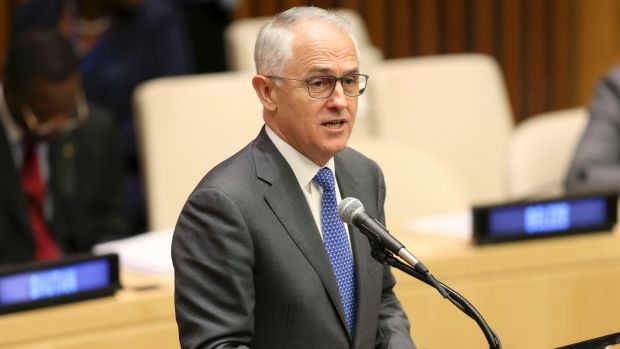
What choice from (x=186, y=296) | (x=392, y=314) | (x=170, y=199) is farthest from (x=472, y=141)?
(x=186, y=296)

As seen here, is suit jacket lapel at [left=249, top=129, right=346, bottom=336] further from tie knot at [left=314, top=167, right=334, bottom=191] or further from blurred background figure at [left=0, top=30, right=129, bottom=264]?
blurred background figure at [left=0, top=30, right=129, bottom=264]

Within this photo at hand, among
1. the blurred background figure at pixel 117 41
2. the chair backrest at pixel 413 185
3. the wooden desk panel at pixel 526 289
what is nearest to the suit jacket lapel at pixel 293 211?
the wooden desk panel at pixel 526 289

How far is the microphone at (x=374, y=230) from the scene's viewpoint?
1527 millimetres

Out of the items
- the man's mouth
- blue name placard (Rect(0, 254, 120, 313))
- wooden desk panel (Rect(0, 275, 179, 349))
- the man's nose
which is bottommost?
wooden desk panel (Rect(0, 275, 179, 349))

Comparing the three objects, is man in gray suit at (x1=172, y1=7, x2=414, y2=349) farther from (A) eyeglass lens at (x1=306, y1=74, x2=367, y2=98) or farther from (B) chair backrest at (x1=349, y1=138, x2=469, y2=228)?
(B) chair backrest at (x1=349, y1=138, x2=469, y2=228)

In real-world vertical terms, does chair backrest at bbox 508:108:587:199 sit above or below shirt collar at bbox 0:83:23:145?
below

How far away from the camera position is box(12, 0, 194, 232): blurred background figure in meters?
3.93

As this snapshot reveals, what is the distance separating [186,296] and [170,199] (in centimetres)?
158

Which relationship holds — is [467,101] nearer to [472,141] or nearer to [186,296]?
[472,141]

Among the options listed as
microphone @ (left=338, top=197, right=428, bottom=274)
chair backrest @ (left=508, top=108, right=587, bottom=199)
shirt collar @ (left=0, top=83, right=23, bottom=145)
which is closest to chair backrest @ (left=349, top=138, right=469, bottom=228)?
chair backrest @ (left=508, top=108, right=587, bottom=199)

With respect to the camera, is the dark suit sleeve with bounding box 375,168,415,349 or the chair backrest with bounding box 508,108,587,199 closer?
the dark suit sleeve with bounding box 375,168,415,349

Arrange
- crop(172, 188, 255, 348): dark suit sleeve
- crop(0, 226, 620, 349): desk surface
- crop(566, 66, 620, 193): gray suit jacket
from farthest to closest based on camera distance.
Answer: crop(566, 66, 620, 193): gray suit jacket, crop(0, 226, 620, 349): desk surface, crop(172, 188, 255, 348): dark suit sleeve

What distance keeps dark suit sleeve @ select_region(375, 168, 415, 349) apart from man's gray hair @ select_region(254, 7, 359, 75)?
309 mm

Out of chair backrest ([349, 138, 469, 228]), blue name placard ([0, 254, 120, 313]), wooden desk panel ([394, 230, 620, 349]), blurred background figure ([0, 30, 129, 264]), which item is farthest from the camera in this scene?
chair backrest ([349, 138, 469, 228])
